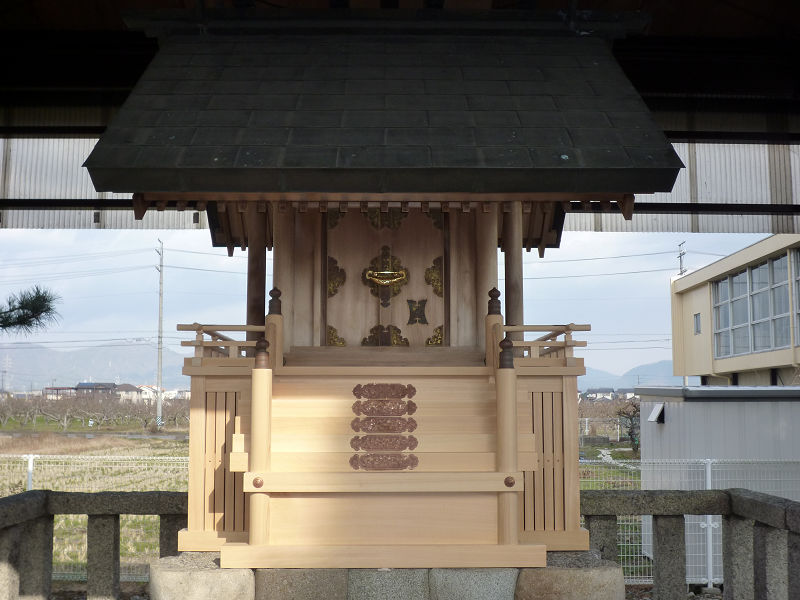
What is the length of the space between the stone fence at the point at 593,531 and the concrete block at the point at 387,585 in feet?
7.32

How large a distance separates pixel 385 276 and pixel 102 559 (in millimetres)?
3722

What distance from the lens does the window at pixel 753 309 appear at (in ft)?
73.9

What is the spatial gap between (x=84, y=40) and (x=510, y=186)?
222 inches

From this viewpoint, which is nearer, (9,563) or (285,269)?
(9,563)

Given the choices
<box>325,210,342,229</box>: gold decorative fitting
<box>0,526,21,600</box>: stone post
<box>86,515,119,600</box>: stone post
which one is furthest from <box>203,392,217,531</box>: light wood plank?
<box>325,210,342,229</box>: gold decorative fitting

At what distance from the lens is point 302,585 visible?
18.0ft

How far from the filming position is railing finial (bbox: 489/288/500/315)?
673 cm

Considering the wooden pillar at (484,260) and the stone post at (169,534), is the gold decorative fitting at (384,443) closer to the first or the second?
the wooden pillar at (484,260)

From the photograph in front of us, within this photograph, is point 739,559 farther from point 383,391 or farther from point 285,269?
point 285,269

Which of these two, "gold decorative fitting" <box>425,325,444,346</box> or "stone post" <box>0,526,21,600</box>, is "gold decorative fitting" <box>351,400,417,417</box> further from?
"stone post" <box>0,526,21,600</box>

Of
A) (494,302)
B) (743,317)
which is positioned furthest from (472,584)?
(743,317)

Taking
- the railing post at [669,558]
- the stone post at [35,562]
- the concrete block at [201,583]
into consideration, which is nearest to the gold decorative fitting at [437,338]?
the railing post at [669,558]

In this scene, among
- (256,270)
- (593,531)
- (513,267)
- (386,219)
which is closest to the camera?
(593,531)

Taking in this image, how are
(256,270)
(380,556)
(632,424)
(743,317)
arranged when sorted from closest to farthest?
(380,556) → (256,270) → (743,317) → (632,424)
